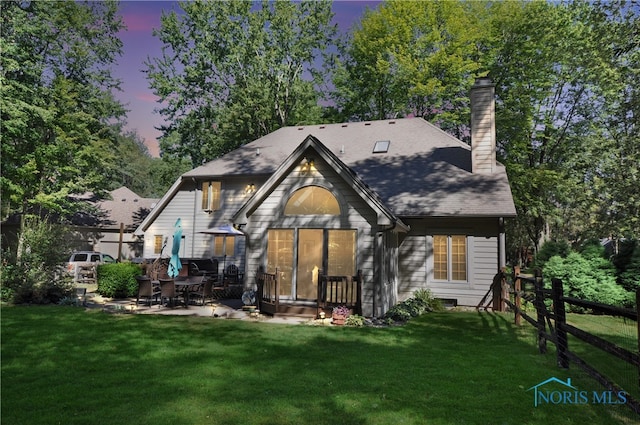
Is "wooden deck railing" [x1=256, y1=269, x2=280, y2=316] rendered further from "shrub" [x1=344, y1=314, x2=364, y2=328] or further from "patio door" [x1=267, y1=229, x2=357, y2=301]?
"shrub" [x1=344, y1=314, x2=364, y2=328]

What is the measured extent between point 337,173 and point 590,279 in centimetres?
950

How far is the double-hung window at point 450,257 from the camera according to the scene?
1399cm

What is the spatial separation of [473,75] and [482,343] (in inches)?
805

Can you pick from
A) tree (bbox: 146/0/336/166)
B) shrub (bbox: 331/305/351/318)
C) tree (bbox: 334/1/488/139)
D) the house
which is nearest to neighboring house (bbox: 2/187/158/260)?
tree (bbox: 146/0/336/166)

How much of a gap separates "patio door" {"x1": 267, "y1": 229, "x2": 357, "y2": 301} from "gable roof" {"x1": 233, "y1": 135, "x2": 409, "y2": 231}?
1084 mm

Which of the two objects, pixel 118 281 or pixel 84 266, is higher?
pixel 84 266

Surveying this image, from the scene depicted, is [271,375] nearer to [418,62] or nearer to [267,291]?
[267,291]

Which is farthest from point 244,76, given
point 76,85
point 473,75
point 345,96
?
point 473,75

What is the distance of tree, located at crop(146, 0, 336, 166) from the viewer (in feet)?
93.2

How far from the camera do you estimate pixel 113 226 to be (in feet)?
A: 92.1

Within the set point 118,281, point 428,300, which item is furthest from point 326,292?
point 118,281

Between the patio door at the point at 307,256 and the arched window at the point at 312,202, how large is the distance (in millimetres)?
598

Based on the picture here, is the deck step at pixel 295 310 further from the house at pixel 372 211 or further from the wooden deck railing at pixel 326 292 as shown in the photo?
the house at pixel 372 211

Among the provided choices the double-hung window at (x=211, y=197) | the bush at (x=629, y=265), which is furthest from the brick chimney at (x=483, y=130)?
the double-hung window at (x=211, y=197)
